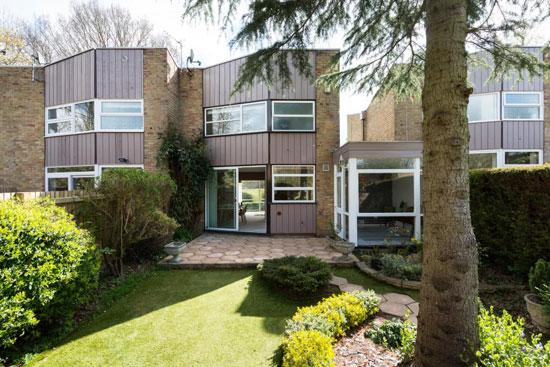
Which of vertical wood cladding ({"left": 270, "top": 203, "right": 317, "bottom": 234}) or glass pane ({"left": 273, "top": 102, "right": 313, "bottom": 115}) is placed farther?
glass pane ({"left": 273, "top": 102, "right": 313, "bottom": 115})

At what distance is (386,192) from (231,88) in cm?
674

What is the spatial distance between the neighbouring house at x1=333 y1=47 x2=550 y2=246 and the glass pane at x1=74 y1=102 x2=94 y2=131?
29.2ft

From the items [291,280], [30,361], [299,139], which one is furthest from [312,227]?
[30,361]

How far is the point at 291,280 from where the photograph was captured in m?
3.90

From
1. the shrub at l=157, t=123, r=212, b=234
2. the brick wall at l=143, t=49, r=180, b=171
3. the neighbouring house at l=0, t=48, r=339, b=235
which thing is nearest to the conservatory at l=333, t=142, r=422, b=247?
the neighbouring house at l=0, t=48, r=339, b=235

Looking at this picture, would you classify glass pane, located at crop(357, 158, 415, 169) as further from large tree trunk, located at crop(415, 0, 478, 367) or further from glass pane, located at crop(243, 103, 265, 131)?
large tree trunk, located at crop(415, 0, 478, 367)

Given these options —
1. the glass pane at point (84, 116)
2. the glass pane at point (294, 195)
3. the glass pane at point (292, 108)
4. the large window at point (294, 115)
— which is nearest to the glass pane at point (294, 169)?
the glass pane at point (294, 195)

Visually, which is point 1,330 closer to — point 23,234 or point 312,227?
point 23,234

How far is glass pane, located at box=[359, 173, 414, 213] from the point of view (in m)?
7.22

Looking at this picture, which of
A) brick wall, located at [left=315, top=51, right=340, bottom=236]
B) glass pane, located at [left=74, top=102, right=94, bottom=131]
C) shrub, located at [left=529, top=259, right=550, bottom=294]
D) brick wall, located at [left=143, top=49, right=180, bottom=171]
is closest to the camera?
shrub, located at [left=529, top=259, right=550, bottom=294]

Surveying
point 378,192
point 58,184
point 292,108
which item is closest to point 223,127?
point 292,108

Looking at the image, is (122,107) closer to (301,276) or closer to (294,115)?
(294,115)

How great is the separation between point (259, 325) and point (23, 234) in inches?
117

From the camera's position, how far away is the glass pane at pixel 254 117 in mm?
8812
